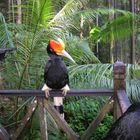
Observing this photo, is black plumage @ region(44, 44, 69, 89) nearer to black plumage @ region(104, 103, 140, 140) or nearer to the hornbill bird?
the hornbill bird

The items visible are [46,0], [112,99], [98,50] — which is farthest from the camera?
[98,50]

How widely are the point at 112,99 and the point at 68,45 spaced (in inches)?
87.6

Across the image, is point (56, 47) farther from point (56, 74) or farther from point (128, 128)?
point (128, 128)

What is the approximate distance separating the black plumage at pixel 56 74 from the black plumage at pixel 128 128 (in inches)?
67.0

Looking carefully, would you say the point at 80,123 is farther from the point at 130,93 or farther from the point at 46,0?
the point at 46,0

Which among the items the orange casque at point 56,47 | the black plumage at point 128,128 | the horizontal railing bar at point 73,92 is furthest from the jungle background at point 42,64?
the black plumage at point 128,128

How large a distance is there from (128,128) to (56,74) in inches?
73.8

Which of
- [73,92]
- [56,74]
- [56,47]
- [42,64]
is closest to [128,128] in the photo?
[73,92]

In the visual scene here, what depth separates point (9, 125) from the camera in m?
4.63

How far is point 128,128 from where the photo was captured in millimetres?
1609

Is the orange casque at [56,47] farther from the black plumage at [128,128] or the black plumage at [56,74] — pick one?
the black plumage at [128,128]

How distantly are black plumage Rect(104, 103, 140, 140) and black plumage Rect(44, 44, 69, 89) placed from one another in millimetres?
1703

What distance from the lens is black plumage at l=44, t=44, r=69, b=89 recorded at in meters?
3.37

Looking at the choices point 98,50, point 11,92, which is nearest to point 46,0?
point 11,92
